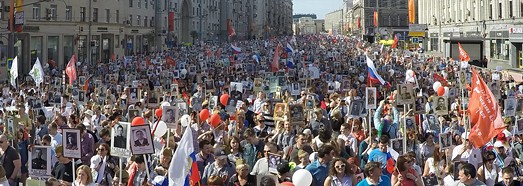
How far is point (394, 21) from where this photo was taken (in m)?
150

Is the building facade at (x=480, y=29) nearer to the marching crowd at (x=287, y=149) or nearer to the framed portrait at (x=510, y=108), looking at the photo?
the marching crowd at (x=287, y=149)

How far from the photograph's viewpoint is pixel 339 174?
8234 mm

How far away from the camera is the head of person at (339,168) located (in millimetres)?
8203

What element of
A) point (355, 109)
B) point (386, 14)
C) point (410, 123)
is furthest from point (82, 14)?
point (386, 14)

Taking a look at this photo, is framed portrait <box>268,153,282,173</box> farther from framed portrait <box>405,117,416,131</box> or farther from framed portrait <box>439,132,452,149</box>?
framed portrait <box>405,117,416,131</box>

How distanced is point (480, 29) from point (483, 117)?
173 feet

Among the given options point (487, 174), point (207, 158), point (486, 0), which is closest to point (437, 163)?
point (487, 174)

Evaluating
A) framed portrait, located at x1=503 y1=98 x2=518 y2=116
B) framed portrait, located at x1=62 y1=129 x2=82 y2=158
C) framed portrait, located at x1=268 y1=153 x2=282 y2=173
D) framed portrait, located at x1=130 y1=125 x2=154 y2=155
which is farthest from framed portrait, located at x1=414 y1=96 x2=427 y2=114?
framed portrait, located at x1=62 y1=129 x2=82 y2=158

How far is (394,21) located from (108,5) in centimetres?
9891

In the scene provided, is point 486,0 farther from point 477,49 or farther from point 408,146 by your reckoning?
point 408,146

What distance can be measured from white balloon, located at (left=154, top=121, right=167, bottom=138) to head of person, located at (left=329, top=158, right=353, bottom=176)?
4.67 m

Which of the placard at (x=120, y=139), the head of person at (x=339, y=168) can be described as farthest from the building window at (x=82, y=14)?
the head of person at (x=339, y=168)

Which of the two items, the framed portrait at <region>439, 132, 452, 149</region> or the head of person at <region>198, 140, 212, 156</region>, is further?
the framed portrait at <region>439, 132, 452, 149</region>

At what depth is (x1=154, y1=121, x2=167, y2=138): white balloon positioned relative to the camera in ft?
→ 39.9
